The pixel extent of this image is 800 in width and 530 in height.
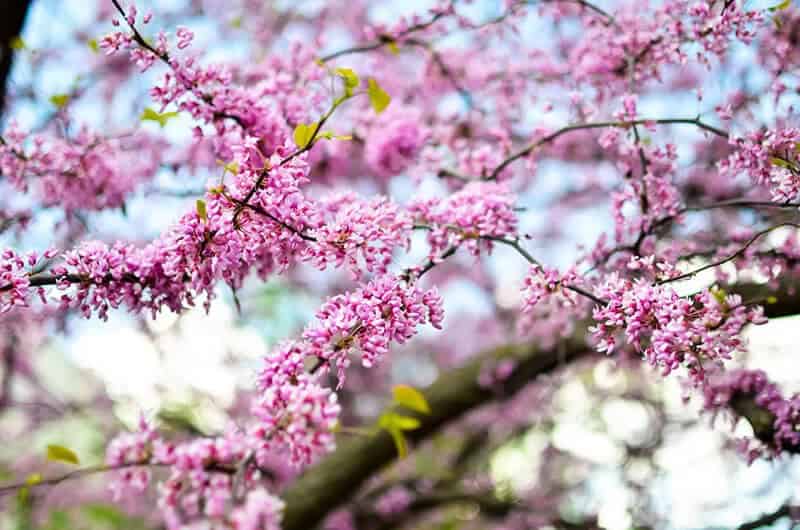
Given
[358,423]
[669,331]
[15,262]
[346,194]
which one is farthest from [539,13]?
[358,423]

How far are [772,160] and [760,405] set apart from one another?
1.03 m

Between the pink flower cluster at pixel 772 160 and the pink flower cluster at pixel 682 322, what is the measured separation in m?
0.37

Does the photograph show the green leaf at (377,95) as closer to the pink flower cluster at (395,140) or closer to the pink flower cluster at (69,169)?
the pink flower cluster at (395,140)

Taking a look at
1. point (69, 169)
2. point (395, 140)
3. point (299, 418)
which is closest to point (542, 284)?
point (299, 418)

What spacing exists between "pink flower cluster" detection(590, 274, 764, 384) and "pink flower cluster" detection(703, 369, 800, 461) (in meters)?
0.56

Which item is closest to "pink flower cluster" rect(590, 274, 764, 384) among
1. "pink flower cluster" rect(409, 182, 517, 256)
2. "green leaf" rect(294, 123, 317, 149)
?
"pink flower cluster" rect(409, 182, 517, 256)

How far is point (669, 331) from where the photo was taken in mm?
1643

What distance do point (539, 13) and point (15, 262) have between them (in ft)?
8.03

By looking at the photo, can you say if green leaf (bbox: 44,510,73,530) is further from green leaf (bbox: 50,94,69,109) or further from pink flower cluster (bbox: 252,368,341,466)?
pink flower cluster (bbox: 252,368,341,466)

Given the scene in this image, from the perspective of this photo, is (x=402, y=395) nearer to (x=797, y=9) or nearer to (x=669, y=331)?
(x=669, y=331)

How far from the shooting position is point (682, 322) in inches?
65.0

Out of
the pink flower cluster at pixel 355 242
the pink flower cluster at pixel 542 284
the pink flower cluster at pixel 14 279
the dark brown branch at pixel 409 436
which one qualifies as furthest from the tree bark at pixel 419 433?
the pink flower cluster at pixel 14 279

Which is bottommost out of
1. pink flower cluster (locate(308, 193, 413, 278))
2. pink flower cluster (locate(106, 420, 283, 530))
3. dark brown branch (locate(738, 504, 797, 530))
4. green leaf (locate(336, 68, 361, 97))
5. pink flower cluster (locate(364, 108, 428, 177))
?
dark brown branch (locate(738, 504, 797, 530))

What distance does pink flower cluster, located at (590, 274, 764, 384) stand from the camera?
1643mm
